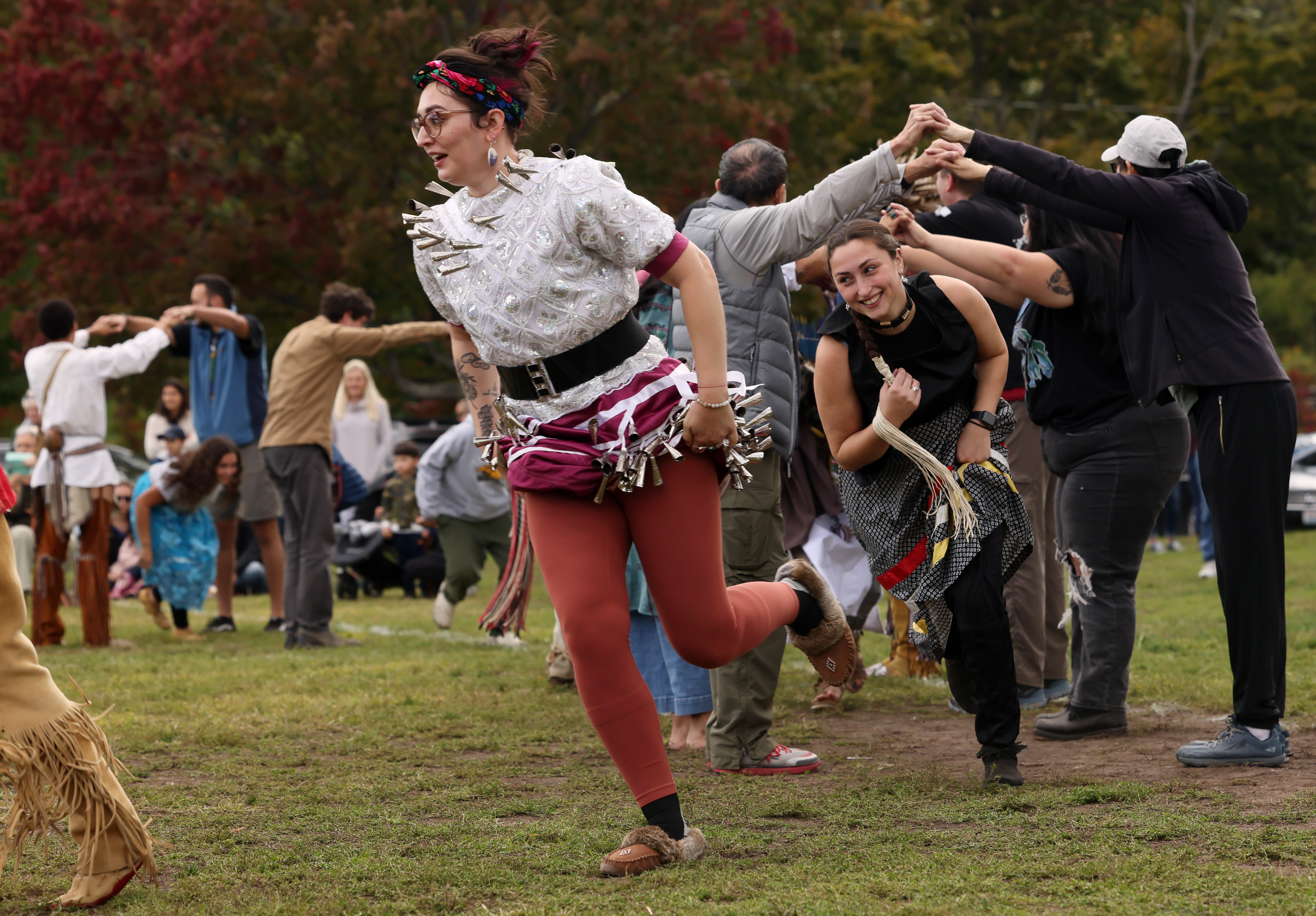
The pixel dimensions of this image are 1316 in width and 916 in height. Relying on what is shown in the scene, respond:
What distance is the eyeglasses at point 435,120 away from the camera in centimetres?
363

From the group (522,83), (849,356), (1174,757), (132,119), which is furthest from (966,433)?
(132,119)

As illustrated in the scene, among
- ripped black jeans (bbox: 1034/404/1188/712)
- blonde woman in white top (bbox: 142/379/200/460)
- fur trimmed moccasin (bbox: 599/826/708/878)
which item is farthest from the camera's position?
blonde woman in white top (bbox: 142/379/200/460)

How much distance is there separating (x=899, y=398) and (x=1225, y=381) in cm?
110

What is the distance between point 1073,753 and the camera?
500 cm

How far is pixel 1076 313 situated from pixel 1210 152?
65.9 feet

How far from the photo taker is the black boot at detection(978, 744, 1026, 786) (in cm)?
439

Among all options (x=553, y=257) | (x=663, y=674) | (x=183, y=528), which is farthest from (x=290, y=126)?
(x=553, y=257)

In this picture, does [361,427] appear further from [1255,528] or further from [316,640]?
[1255,528]

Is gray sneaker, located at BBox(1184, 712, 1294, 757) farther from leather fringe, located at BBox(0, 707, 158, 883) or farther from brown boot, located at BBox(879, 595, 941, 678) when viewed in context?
leather fringe, located at BBox(0, 707, 158, 883)

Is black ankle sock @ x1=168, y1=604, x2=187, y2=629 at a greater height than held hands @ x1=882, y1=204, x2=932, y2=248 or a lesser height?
lesser

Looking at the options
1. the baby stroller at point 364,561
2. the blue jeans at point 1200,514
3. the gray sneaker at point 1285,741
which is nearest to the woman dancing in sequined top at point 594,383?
the gray sneaker at point 1285,741

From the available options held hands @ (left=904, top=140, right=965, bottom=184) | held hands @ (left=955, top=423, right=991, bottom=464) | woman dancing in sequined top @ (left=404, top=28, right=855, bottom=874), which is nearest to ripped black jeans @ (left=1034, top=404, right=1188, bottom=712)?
held hands @ (left=955, top=423, right=991, bottom=464)

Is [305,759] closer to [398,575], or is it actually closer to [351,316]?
[351,316]

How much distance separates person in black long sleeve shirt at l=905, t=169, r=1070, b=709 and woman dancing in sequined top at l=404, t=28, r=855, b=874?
2.50 m
